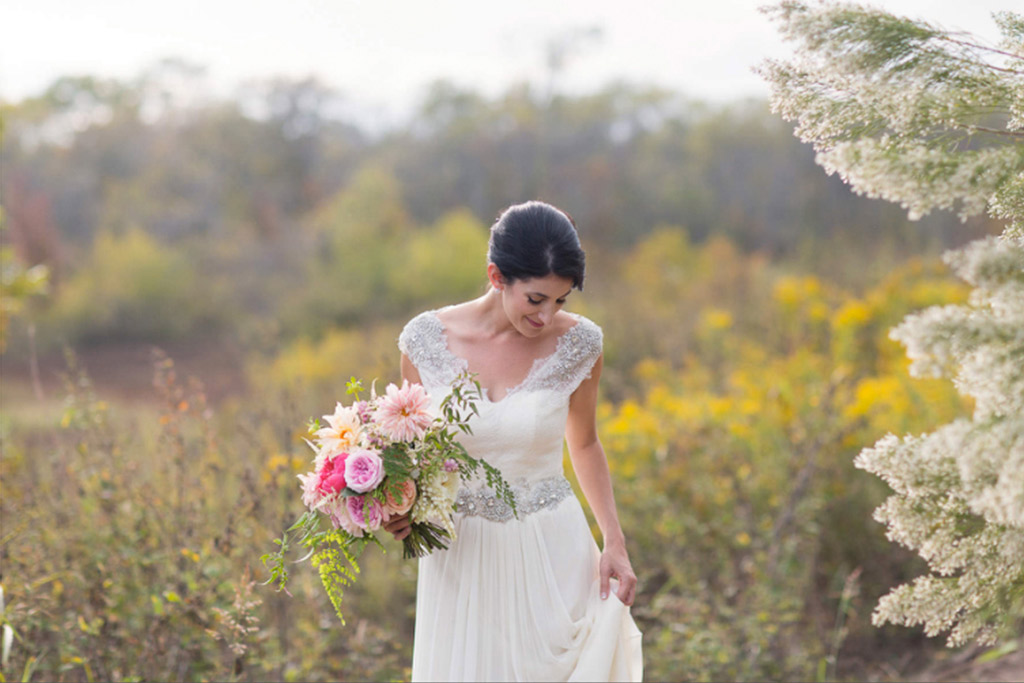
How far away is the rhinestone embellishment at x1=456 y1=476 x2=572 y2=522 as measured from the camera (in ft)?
7.98

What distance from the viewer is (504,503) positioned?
7.98ft

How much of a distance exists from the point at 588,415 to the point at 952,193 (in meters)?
1.30

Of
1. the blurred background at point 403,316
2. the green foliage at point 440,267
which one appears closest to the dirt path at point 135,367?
the blurred background at point 403,316

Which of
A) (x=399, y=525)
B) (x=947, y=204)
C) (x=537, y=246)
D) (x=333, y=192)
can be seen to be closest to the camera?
(x=947, y=204)

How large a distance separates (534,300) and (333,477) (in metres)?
0.73

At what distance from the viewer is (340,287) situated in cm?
1545

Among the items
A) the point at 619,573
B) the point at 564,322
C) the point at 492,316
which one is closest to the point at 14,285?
the point at 492,316

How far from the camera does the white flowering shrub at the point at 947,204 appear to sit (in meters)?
1.47

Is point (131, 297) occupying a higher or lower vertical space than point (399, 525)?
lower

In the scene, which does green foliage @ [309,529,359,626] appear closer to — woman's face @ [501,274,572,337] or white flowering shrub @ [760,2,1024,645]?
woman's face @ [501,274,572,337]

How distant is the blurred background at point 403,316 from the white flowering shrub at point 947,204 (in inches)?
7.8

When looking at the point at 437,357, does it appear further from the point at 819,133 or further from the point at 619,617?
the point at 819,133

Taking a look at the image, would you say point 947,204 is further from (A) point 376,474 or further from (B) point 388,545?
(B) point 388,545

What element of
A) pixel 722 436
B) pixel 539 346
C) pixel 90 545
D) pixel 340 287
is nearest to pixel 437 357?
pixel 539 346
